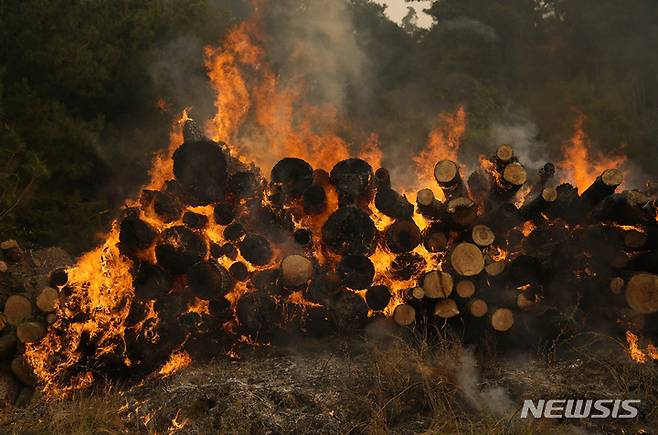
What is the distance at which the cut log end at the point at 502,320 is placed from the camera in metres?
5.34

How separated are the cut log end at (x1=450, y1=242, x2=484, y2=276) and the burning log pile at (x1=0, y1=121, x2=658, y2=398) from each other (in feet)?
0.04

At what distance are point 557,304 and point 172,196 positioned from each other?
14.5 feet

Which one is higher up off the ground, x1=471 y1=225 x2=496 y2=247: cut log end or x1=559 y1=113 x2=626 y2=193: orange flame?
x1=559 y1=113 x2=626 y2=193: orange flame

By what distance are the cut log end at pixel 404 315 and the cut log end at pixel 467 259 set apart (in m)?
0.65

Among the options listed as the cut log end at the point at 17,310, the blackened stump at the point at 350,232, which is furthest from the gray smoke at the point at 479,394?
the cut log end at the point at 17,310

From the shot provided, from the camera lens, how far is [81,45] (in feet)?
42.1

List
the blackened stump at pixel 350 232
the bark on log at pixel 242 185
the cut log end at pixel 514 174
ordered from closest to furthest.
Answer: the blackened stump at pixel 350 232 < the bark on log at pixel 242 185 < the cut log end at pixel 514 174

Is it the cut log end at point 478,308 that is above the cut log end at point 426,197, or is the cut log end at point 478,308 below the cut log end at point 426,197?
below

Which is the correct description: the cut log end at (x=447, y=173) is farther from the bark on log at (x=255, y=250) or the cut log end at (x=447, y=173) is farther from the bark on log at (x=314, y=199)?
the bark on log at (x=255, y=250)

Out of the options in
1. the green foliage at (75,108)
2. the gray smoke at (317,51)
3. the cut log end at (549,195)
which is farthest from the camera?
Answer: the gray smoke at (317,51)

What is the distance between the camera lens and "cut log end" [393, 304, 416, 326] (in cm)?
552

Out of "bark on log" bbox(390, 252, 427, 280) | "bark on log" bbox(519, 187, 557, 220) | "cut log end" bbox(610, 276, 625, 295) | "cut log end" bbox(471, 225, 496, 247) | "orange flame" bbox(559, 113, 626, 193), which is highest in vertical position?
"orange flame" bbox(559, 113, 626, 193)

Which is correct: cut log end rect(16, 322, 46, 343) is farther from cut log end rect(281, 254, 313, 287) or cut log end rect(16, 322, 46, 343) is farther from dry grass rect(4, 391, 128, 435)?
cut log end rect(281, 254, 313, 287)

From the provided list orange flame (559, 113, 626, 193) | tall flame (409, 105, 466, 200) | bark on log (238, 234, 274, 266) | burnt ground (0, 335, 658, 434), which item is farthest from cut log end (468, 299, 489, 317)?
orange flame (559, 113, 626, 193)
